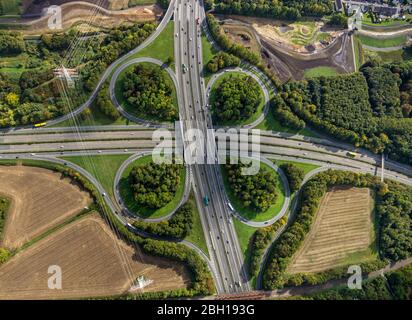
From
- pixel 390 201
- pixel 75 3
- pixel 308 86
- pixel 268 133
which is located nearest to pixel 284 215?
pixel 268 133

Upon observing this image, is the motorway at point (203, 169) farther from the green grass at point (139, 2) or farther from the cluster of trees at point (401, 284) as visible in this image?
the cluster of trees at point (401, 284)

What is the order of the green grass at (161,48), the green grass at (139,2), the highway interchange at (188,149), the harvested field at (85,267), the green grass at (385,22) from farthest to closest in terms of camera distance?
1. the green grass at (385,22)
2. the green grass at (139,2)
3. the green grass at (161,48)
4. the highway interchange at (188,149)
5. the harvested field at (85,267)

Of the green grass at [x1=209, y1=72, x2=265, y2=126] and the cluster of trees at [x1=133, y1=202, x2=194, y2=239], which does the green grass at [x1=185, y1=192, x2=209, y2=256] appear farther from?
the green grass at [x1=209, y1=72, x2=265, y2=126]

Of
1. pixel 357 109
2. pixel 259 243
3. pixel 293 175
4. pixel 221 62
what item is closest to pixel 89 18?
pixel 221 62

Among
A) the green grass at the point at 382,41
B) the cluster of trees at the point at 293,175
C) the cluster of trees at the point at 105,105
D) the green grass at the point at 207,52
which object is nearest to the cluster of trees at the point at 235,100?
the green grass at the point at 207,52

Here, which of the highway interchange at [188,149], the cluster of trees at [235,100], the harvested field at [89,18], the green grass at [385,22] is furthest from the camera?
the green grass at [385,22]

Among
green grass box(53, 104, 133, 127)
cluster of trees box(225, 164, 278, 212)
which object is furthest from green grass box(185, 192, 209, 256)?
green grass box(53, 104, 133, 127)

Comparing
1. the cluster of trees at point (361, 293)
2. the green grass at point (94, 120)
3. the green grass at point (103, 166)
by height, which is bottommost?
the cluster of trees at point (361, 293)
